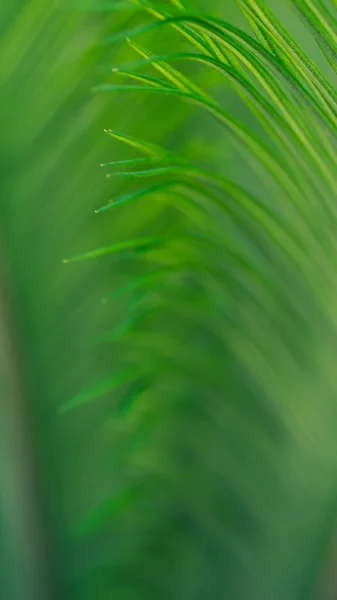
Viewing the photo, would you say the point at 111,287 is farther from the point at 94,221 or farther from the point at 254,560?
the point at 254,560

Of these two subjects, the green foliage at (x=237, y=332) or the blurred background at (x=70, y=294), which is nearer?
the green foliage at (x=237, y=332)

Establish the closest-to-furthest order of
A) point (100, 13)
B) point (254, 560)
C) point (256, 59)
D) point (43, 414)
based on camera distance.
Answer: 1. point (256, 59)
2. point (100, 13)
3. point (43, 414)
4. point (254, 560)

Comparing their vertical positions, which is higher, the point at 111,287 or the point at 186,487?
the point at 111,287

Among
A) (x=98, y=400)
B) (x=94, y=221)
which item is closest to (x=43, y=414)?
(x=98, y=400)

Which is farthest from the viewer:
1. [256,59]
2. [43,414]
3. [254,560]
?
[254,560]

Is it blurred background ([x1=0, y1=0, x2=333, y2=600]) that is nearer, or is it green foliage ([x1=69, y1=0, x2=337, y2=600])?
green foliage ([x1=69, y1=0, x2=337, y2=600])

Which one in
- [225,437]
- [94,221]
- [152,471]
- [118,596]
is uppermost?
[94,221]

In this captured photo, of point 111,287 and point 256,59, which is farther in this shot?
point 111,287
